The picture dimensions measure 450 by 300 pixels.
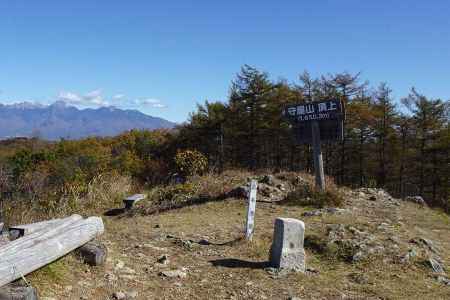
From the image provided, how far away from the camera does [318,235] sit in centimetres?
742

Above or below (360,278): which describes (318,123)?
above

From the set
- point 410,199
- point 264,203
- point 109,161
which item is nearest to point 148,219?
point 264,203

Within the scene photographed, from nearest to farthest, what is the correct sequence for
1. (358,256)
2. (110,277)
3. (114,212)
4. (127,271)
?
(110,277) → (127,271) → (358,256) → (114,212)

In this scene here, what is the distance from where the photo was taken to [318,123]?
12.0m

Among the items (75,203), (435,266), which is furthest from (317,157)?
(75,203)

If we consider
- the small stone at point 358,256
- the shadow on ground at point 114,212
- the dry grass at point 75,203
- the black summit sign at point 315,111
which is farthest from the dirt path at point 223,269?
the black summit sign at point 315,111

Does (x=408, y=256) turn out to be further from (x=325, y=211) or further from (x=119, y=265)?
(x=119, y=265)

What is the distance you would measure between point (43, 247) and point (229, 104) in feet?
104

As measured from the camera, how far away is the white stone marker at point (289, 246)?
582 centimetres

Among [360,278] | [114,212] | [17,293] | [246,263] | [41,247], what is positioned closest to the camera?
[17,293]

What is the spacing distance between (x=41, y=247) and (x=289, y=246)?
3198mm

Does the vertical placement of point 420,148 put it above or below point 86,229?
above

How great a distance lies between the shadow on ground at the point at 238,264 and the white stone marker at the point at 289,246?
24 centimetres

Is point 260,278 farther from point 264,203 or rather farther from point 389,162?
point 389,162
